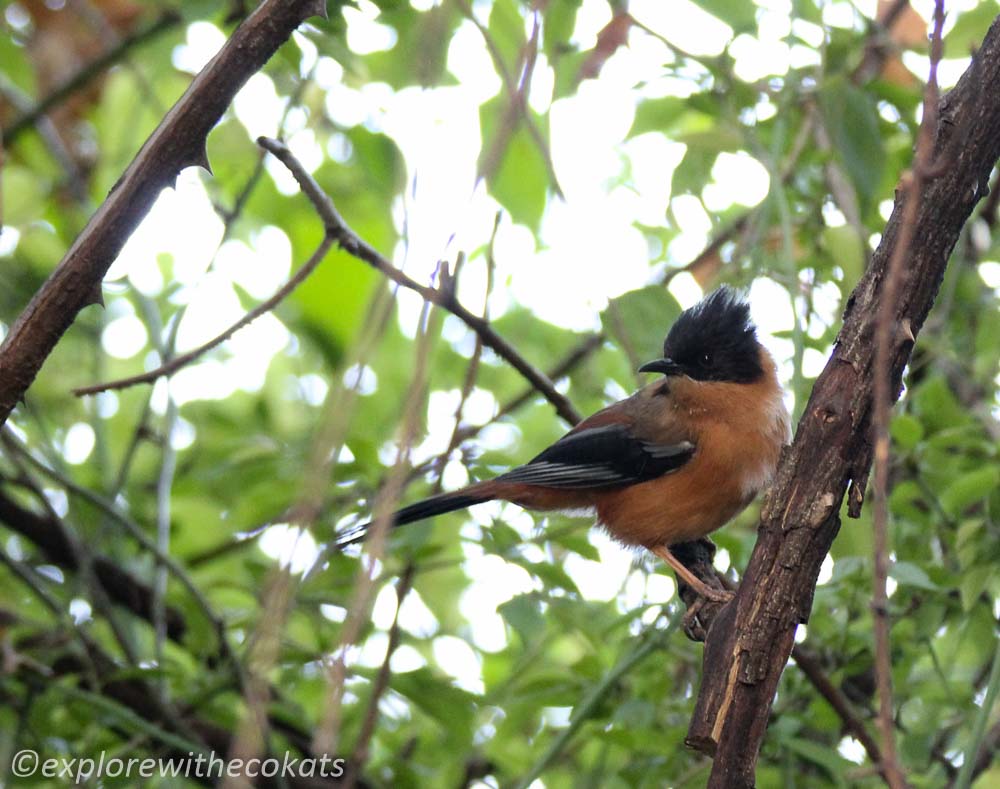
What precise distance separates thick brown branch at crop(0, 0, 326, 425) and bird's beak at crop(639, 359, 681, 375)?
198 cm

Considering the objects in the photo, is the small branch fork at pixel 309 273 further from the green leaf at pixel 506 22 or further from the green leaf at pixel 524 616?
the green leaf at pixel 506 22

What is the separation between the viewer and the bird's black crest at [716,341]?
15.7ft

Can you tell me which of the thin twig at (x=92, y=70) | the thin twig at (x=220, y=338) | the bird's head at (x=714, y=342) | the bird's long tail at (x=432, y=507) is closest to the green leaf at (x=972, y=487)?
the bird's head at (x=714, y=342)

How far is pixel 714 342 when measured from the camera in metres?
4.90

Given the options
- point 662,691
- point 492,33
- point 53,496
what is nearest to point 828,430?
point 662,691

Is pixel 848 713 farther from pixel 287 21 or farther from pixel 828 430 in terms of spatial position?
pixel 287 21

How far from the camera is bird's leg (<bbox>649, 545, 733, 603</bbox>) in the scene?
3.47 m

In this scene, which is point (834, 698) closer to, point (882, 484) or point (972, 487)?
point (972, 487)

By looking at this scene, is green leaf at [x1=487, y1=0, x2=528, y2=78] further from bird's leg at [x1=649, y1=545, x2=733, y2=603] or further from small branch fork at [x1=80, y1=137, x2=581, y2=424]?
bird's leg at [x1=649, y1=545, x2=733, y2=603]

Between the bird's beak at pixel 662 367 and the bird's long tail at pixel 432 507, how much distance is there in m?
0.74

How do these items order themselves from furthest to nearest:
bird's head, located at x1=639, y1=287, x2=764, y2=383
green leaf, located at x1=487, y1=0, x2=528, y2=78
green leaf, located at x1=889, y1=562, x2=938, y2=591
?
bird's head, located at x1=639, y1=287, x2=764, y2=383, green leaf, located at x1=487, y1=0, x2=528, y2=78, green leaf, located at x1=889, y1=562, x2=938, y2=591

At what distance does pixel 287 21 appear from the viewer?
251cm

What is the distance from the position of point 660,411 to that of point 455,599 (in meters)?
1.29

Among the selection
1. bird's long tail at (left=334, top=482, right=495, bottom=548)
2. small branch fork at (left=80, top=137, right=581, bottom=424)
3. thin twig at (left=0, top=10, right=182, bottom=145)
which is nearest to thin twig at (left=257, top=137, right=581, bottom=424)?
small branch fork at (left=80, top=137, right=581, bottom=424)
